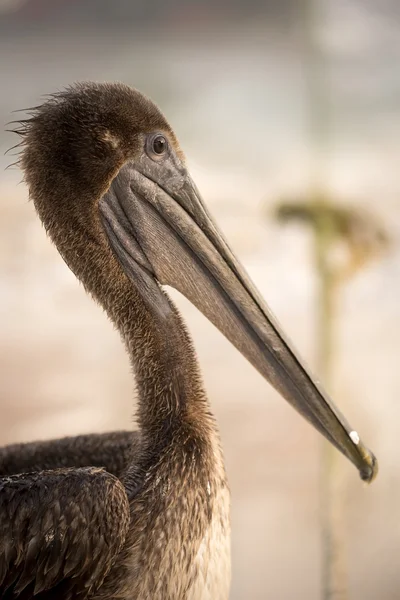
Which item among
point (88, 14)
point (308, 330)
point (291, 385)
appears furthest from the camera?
point (308, 330)

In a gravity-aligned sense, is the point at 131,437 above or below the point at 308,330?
below

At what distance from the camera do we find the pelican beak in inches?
57.6

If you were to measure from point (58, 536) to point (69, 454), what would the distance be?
489 millimetres

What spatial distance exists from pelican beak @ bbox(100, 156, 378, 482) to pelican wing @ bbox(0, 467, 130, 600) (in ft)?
1.36

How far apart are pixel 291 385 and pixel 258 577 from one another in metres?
2.50

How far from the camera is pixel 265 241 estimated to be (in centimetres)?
359

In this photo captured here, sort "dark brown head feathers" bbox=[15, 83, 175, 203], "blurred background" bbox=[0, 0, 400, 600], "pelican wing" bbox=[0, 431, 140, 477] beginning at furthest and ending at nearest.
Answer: "blurred background" bbox=[0, 0, 400, 600] → "pelican wing" bbox=[0, 431, 140, 477] → "dark brown head feathers" bbox=[15, 83, 175, 203]

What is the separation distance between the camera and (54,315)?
3.49 meters

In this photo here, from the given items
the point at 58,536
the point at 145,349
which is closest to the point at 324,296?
the point at 145,349

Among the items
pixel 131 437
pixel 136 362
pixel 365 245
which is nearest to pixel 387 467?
pixel 365 245

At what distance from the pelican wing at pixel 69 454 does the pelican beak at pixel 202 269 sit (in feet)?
1.37

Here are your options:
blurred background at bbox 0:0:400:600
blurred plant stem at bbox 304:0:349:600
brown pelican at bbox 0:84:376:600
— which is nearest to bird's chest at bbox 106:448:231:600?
brown pelican at bbox 0:84:376:600

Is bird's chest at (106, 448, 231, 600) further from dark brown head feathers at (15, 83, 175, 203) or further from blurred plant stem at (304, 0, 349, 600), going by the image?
blurred plant stem at (304, 0, 349, 600)

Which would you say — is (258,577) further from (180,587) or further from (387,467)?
(180,587)
